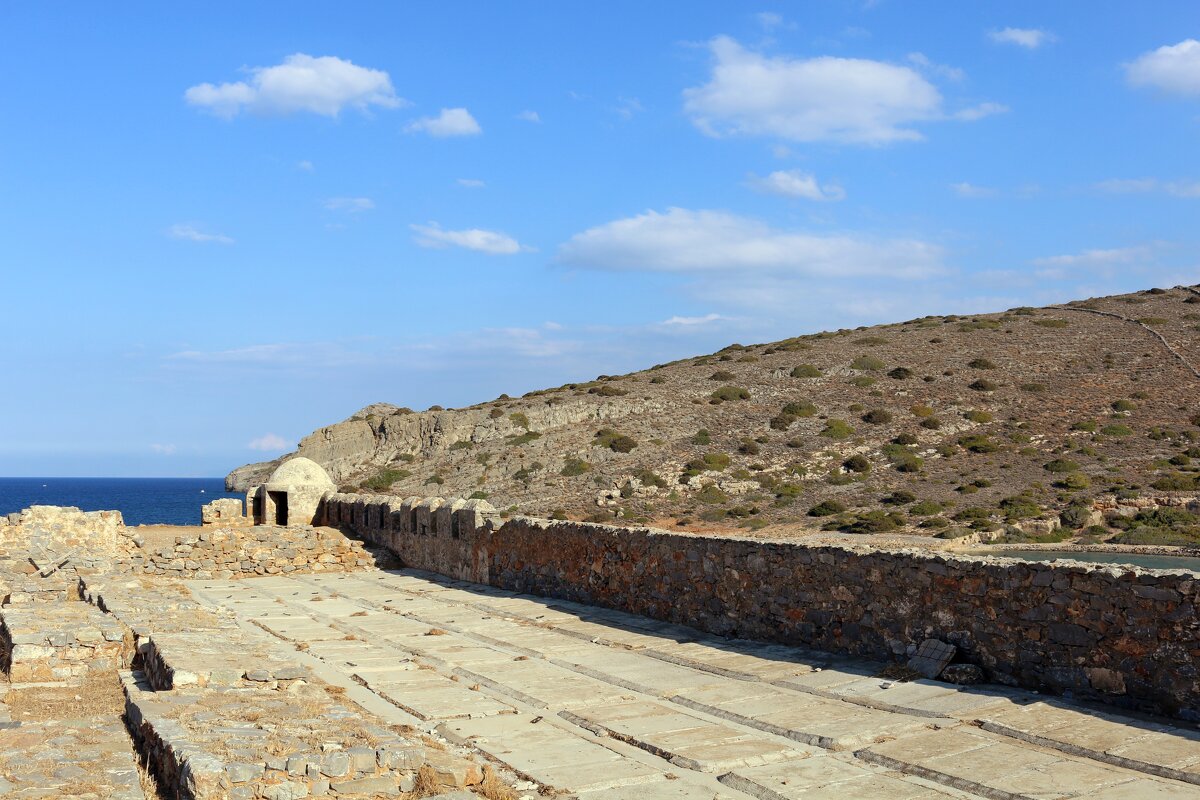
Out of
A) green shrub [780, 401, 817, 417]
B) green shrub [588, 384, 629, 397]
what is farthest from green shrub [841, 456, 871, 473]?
green shrub [588, 384, 629, 397]

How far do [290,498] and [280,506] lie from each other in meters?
0.63

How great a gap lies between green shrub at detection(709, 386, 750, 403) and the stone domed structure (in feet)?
90.6

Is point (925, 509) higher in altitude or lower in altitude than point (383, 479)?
lower

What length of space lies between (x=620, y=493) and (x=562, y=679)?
29934 mm

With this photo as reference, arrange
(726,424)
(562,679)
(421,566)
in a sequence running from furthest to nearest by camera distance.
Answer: (726,424)
(421,566)
(562,679)

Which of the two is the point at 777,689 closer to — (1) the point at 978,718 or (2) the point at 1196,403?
(1) the point at 978,718

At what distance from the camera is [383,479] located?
4647 centimetres

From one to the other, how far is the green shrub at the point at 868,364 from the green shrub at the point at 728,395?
21.7 feet

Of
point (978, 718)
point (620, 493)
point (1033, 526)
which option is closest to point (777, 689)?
point (978, 718)

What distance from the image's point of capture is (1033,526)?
102 ft

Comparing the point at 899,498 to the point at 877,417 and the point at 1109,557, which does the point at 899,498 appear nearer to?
the point at 877,417

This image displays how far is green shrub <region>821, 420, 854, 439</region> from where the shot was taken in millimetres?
44812

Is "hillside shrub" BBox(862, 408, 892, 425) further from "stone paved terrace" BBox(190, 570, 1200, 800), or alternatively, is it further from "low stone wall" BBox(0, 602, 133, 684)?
"low stone wall" BBox(0, 602, 133, 684)

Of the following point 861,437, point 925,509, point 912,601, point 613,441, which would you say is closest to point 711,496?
point 613,441
